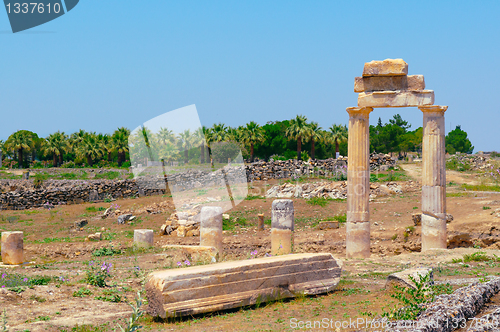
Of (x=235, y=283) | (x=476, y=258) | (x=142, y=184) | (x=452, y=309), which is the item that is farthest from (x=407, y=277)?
(x=142, y=184)

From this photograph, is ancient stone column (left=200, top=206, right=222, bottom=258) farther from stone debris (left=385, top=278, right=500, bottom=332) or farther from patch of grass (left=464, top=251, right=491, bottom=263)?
stone debris (left=385, top=278, right=500, bottom=332)

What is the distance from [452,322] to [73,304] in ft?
19.9

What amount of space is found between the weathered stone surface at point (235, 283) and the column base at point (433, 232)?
6.12m

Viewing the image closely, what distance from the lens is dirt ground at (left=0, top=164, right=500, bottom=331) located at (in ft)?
24.5

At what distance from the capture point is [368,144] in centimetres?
1397

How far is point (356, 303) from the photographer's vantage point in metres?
8.23

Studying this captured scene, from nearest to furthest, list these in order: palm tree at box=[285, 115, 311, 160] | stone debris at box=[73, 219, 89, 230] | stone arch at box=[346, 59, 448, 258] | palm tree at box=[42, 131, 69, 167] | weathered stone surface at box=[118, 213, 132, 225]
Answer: stone arch at box=[346, 59, 448, 258], stone debris at box=[73, 219, 89, 230], weathered stone surface at box=[118, 213, 132, 225], palm tree at box=[285, 115, 311, 160], palm tree at box=[42, 131, 69, 167]

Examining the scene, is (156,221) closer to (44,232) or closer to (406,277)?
(44,232)

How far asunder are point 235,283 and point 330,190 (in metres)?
21.7

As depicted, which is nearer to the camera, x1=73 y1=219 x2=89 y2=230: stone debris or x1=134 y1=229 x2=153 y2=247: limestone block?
x1=134 y1=229 x2=153 y2=247: limestone block

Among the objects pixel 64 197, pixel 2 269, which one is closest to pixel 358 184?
pixel 2 269

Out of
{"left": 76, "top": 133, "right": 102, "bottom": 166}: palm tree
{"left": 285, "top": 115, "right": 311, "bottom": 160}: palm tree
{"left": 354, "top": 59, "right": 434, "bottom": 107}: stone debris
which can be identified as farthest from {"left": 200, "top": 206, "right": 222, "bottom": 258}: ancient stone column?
{"left": 76, "top": 133, "right": 102, "bottom": 166}: palm tree

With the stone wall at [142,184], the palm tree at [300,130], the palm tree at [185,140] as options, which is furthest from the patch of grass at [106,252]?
the palm tree at [300,130]

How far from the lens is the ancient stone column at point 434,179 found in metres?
13.9
